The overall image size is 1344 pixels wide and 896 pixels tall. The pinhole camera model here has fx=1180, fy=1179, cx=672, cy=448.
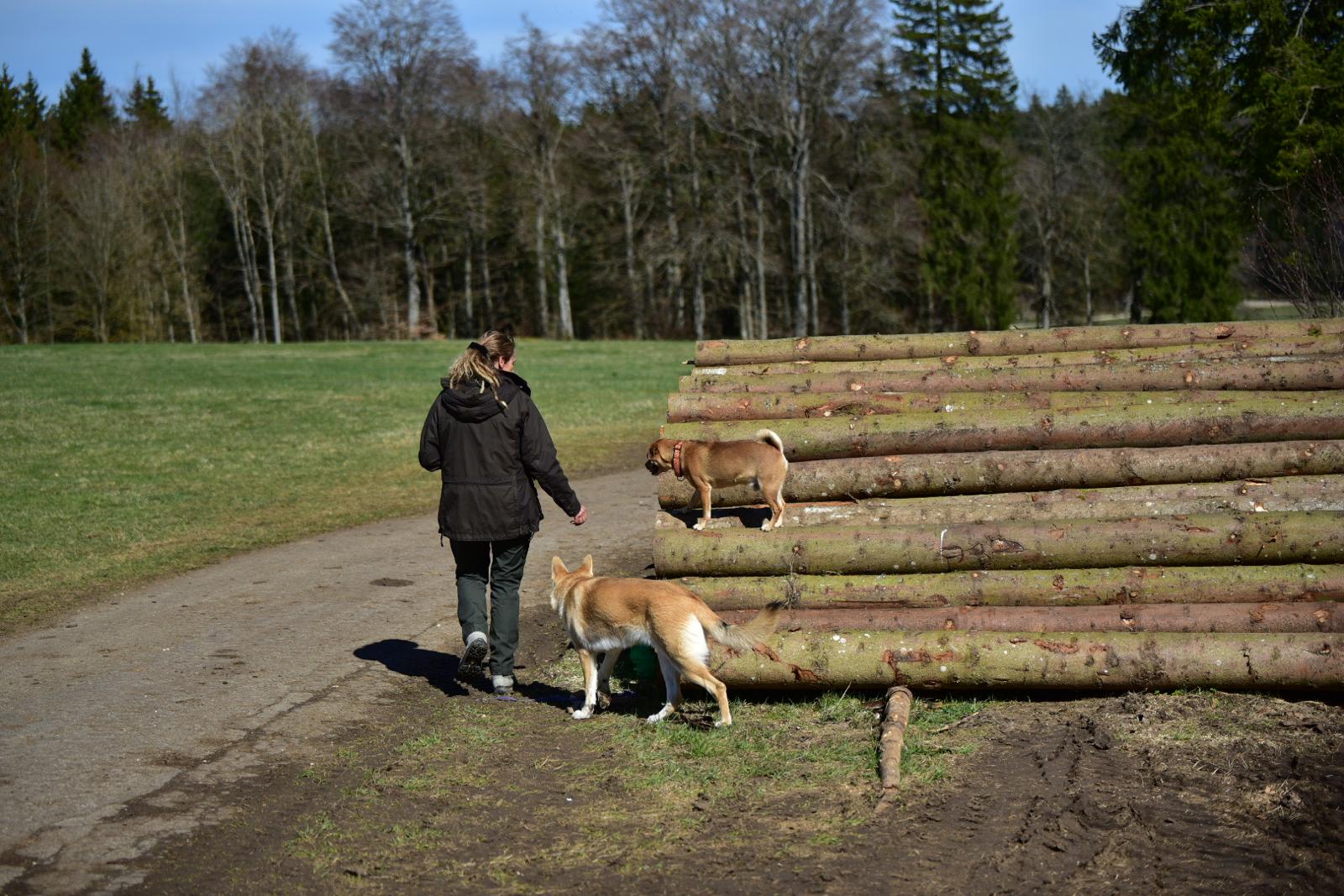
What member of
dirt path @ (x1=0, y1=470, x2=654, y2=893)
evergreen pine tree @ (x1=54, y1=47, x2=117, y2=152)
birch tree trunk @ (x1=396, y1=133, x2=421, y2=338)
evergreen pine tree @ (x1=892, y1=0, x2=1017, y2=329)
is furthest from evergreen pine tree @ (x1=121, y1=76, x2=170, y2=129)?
dirt path @ (x1=0, y1=470, x2=654, y2=893)

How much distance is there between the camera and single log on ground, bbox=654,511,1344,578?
766 centimetres

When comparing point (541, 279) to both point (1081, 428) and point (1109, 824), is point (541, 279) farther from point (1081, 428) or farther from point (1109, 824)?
point (1109, 824)

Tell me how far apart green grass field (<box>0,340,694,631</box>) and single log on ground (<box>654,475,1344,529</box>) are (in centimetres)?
693

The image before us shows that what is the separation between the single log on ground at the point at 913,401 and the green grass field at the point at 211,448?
19.4 feet

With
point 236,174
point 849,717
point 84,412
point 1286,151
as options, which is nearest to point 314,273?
point 236,174

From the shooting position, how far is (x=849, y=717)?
7.05 metres

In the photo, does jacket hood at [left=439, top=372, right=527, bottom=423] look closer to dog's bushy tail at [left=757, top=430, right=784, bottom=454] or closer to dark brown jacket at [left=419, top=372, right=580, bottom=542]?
dark brown jacket at [left=419, top=372, right=580, bottom=542]

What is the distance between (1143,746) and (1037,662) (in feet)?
2.89

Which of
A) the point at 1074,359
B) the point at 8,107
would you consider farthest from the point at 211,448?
the point at 8,107

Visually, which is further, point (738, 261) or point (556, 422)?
point (738, 261)

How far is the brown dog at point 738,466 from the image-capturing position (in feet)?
29.5

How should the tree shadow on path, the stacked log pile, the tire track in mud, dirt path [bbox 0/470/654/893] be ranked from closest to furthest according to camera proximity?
the tire track in mud, dirt path [bbox 0/470/654/893], the stacked log pile, the tree shadow on path

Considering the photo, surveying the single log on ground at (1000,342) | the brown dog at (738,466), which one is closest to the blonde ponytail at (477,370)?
the brown dog at (738,466)

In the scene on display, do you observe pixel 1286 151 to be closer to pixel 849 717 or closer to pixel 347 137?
pixel 849 717
